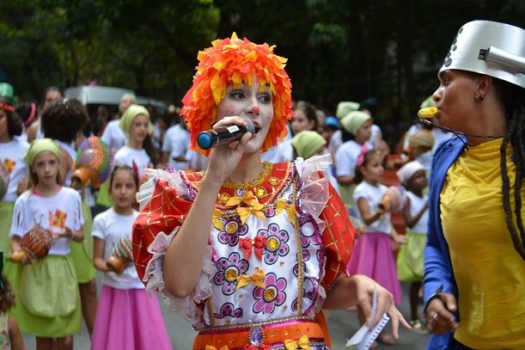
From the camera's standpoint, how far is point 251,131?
282 cm

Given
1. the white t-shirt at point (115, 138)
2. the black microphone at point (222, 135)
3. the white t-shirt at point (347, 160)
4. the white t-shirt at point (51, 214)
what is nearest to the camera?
the black microphone at point (222, 135)

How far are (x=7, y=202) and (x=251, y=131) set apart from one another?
5.00 meters

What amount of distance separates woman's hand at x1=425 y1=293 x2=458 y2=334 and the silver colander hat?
0.90 meters

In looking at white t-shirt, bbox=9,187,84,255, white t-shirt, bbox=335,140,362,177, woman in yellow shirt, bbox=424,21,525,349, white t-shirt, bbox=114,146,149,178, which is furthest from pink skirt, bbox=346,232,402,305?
woman in yellow shirt, bbox=424,21,525,349

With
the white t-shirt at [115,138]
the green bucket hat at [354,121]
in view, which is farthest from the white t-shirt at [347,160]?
the white t-shirt at [115,138]

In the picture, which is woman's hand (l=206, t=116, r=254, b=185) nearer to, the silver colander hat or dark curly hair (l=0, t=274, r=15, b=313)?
the silver colander hat

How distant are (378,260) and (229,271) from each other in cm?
495

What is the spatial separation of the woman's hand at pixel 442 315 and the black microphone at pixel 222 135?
1111 millimetres

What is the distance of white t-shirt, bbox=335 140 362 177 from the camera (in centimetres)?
922

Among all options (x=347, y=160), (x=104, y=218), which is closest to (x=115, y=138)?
A: (x=347, y=160)

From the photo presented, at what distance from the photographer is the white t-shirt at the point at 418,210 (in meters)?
8.20

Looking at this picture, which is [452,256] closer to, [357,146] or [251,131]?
[251,131]

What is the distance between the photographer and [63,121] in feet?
24.4

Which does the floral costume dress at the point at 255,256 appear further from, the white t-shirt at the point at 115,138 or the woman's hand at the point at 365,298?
the white t-shirt at the point at 115,138
